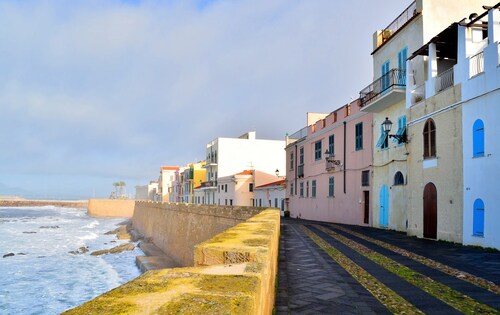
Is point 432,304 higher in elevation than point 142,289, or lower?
lower

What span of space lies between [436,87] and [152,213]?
115 ft

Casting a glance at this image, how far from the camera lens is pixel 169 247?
3141 cm

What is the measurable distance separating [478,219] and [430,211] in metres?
2.61

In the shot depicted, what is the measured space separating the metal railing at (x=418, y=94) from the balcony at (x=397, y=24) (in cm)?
358

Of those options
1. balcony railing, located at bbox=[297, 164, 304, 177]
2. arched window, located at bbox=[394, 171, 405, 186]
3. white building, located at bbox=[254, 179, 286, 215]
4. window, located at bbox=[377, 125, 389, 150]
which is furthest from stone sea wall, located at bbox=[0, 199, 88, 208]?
arched window, located at bbox=[394, 171, 405, 186]

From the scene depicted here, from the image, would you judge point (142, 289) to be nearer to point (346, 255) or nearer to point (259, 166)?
point (346, 255)

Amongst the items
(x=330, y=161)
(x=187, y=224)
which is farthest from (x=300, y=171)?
(x=187, y=224)

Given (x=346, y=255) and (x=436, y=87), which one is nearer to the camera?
(x=346, y=255)

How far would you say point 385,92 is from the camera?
18844 millimetres

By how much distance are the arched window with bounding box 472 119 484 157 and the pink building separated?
31.2 feet

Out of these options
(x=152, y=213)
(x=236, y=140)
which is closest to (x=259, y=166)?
(x=236, y=140)

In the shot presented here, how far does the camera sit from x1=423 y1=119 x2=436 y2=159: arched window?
1459 centimetres

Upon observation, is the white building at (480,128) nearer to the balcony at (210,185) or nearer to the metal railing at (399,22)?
the metal railing at (399,22)

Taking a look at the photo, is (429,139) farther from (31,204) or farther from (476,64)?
(31,204)
